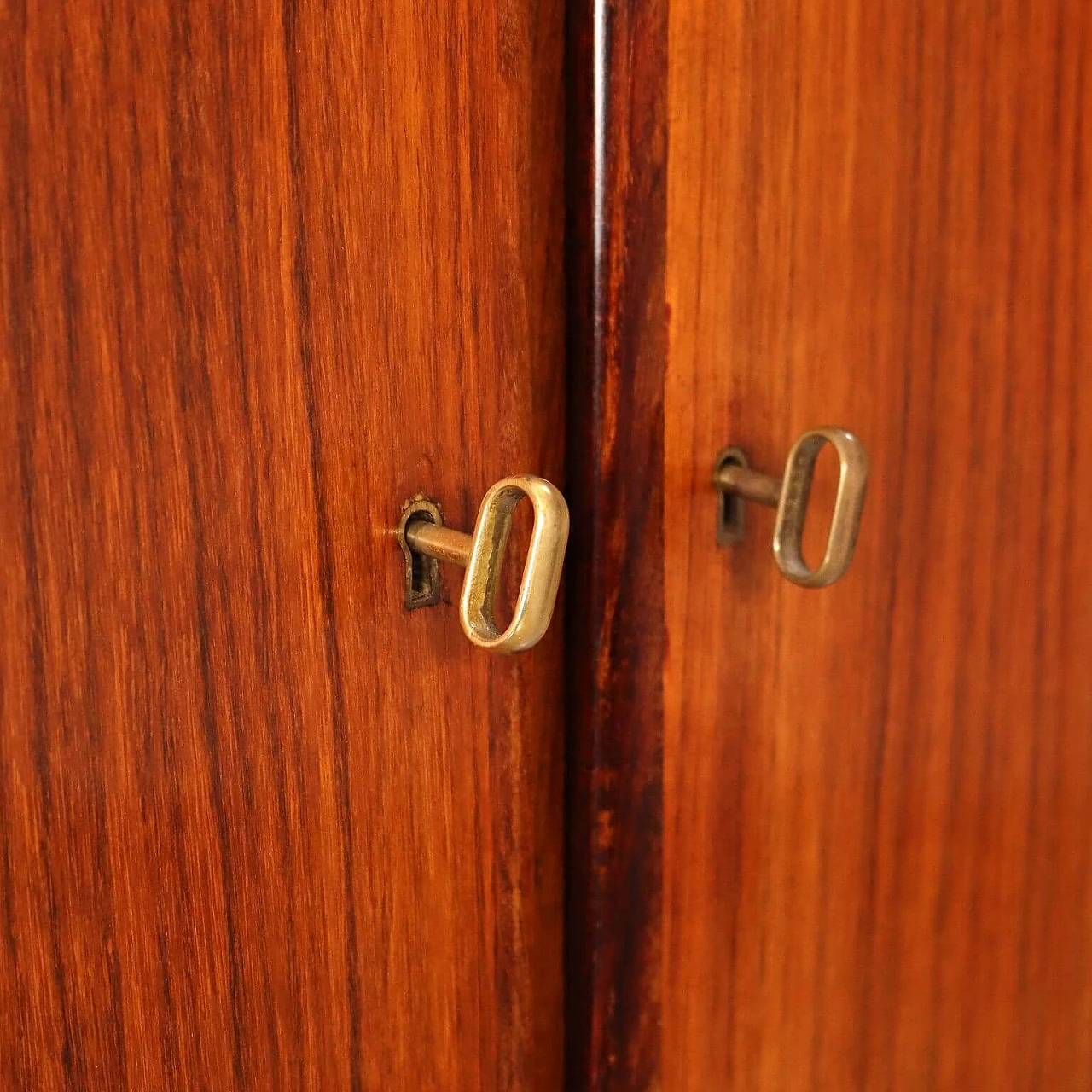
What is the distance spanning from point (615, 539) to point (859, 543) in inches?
4.7

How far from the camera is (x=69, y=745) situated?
0.25 meters

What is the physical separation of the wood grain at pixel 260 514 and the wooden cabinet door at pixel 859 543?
0.03 meters

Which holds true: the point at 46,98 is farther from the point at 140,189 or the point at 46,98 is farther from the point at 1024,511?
the point at 1024,511

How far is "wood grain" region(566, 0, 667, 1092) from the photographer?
314 millimetres

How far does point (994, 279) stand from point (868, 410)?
0.09m

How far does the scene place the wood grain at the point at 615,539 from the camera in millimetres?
314

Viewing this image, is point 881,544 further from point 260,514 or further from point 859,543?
point 260,514

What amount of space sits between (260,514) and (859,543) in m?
0.23

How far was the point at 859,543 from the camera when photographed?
404 millimetres

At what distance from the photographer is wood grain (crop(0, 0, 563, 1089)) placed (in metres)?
0.24

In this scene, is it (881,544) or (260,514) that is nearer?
(260,514)

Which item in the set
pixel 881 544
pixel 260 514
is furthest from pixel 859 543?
pixel 260 514

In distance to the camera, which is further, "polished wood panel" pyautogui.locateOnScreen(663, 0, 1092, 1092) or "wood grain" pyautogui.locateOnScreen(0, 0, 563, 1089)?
"polished wood panel" pyautogui.locateOnScreen(663, 0, 1092, 1092)

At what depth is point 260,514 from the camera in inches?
10.9
